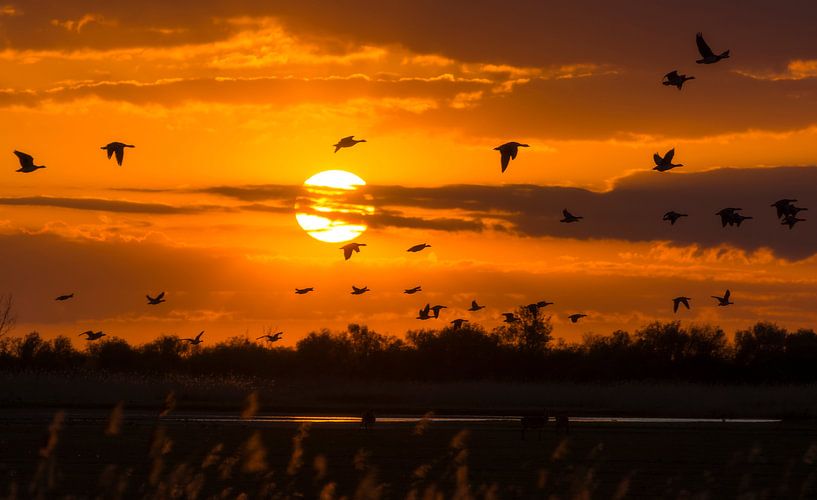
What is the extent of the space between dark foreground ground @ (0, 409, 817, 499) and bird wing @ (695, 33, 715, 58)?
1009 centimetres

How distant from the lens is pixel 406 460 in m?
33.9

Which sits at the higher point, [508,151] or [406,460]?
[508,151]

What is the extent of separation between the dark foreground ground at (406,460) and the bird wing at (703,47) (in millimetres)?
10086

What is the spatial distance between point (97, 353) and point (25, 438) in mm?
90931

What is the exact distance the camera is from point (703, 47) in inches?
1222

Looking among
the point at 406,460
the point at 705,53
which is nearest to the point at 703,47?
the point at 705,53

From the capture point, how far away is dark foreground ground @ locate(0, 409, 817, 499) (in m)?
25.4

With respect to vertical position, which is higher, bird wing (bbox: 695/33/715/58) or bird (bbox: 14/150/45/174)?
bird wing (bbox: 695/33/715/58)

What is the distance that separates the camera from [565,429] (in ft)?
158

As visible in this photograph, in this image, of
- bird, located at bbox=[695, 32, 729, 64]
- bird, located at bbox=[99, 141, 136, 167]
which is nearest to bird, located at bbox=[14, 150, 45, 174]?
bird, located at bbox=[99, 141, 136, 167]

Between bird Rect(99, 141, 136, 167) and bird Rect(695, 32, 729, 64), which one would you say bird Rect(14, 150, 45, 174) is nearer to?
bird Rect(99, 141, 136, 167)

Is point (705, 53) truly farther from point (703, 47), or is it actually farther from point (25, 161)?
point (25, 161)

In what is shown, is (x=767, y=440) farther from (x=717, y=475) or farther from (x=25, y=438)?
(x=25, y=438)

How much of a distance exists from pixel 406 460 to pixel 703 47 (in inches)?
532
